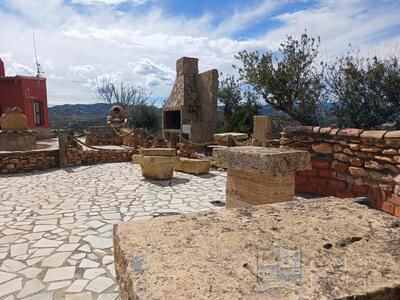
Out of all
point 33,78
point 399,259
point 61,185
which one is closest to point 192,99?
point 61,185

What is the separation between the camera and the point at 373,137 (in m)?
4.01

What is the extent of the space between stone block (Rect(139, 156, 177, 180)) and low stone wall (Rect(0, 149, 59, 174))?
3.99 m

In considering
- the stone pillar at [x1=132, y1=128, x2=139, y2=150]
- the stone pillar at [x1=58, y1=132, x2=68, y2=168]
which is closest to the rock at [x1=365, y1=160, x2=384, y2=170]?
the stone pillar at [x1=58, y1=132, x2=68, y2=168]

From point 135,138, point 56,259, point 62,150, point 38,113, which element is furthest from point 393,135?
point 38,113

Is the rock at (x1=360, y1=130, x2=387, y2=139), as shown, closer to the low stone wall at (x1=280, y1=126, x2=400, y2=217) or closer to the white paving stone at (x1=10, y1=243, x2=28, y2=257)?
the low stone wall at (x1=280, y1=126, x2=400, y2=217)

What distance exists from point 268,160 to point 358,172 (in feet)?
6.28

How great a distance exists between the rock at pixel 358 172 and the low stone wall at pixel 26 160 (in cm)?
876

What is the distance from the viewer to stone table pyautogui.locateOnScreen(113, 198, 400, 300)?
0.96 metres

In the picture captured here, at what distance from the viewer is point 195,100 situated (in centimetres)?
1377

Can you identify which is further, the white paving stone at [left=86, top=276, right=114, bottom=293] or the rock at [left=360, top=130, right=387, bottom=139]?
the rock at [left=360, top=130, right=387, bottom=139]

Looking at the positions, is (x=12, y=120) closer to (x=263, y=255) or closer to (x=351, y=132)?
(x=351, y=132)

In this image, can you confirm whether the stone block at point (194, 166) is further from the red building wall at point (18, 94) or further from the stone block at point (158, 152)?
the red building wall at point (18, 94)

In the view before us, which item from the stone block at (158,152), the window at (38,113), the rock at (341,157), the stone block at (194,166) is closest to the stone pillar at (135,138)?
the stone block at (194,166)

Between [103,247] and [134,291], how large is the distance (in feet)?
9.48
